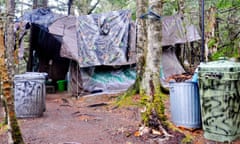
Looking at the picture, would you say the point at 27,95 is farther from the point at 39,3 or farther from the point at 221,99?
the point at 39,3

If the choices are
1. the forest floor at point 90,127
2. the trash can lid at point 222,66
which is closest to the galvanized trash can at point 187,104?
the forest floor at point 90,127

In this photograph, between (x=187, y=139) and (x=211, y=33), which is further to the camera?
(x=211, y=33)

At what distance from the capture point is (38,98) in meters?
6.62

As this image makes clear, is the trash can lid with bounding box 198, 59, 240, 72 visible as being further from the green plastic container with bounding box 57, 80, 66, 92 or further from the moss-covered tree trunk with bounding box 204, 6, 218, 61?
the green plastic container with bounding box 57, 80, 66, 92

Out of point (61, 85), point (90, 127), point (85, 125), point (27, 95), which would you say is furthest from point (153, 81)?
point (61, 85)

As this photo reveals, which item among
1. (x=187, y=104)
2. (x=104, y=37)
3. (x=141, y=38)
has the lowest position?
(x=187, y=104)

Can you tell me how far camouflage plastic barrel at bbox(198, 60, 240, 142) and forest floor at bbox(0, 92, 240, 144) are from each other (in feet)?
0.67

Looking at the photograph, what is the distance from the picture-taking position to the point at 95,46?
995 centimetres

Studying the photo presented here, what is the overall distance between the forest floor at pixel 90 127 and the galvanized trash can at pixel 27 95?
0.19m

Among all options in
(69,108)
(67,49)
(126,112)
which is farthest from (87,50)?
(126,112)

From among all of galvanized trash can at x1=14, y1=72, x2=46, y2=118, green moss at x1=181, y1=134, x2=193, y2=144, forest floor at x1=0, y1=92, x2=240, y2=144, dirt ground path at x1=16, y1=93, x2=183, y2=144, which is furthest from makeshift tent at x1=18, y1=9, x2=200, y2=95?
green moss at x1=181, y1=134, x2=193, y2=144

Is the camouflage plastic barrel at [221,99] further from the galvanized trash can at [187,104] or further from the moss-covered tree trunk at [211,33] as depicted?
the moss-covered tree trunk at [211,33]

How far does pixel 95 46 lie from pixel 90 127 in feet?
15.6

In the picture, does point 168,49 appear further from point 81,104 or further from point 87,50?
point 81,104
